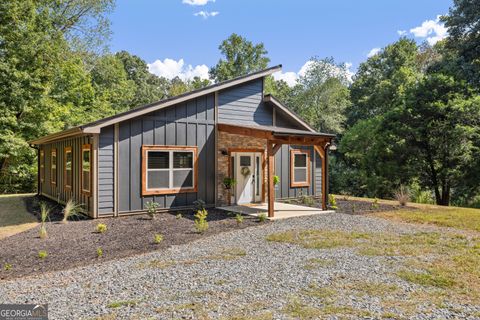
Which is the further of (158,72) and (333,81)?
(158,72)

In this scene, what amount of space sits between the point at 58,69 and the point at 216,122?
13042 mm

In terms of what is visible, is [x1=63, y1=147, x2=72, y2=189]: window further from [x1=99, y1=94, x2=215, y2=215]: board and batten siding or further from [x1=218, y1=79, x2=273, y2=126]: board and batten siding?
[x1=218, y1=79, x2=273, y2=126]: board and batten siding

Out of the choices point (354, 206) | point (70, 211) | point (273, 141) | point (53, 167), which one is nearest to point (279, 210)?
point (273, 141)

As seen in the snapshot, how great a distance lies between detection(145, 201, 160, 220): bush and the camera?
9.06m

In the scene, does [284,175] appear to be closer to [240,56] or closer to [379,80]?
[379,80]

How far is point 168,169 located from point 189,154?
0.87m

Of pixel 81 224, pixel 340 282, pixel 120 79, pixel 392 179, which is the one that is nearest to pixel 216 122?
pixel 81 224

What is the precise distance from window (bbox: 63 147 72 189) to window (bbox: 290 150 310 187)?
8121 millimetres

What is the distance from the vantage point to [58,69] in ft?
61.8

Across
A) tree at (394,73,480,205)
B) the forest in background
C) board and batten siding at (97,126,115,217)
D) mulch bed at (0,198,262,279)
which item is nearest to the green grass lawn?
mulch bed at (0,198,262,279)

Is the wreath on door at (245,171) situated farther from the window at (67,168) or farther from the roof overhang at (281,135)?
the window at (67,168)

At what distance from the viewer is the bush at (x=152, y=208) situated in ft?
29.7

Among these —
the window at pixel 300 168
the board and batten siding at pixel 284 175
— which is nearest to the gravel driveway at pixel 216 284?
the board and batten siding at pixel 284 175

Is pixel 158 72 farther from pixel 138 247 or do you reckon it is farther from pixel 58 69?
pixel 138 247
